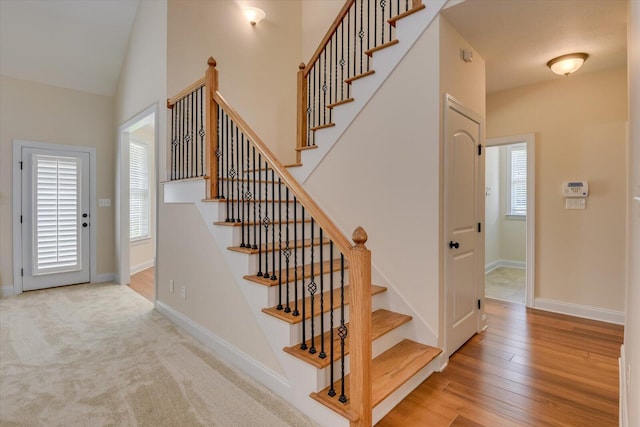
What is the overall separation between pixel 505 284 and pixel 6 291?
7447 mm

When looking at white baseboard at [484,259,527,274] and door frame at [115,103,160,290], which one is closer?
door frame at [115,103,160,290]

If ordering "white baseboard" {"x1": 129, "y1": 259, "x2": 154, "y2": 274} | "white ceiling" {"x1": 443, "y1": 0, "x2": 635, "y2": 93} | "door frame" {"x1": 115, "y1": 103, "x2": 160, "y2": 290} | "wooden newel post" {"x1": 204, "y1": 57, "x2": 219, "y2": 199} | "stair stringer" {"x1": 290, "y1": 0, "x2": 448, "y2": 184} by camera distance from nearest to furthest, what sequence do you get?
1. "white ceiling" {"x1": 443, "y1": 0, "x2": 635, "y2": 93}
2. "stair stringer" {"x1": 290, "y1": 0, "x2": 448, "y2": 184}
3. "wooden newel post" {"x1": 204, "y1": 57, "x2": 219, "y2": 199}
4. "door frame" {"x1": 115, "y1": 103, "x2": 160, "y2": 290}
5. "white baseboard" {"x1": 129, "y1": 259, "x2": 154, "y2": 274}

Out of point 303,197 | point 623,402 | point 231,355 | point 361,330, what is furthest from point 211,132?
point 623,402

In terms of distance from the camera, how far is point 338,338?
7.30 ft

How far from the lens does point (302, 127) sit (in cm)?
366

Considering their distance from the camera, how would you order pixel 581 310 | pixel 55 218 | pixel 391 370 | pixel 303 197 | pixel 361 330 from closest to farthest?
pixel 361 330 < pixel 303 197 < pixel 391 370 < pixel 581 310 < pixel 55 218

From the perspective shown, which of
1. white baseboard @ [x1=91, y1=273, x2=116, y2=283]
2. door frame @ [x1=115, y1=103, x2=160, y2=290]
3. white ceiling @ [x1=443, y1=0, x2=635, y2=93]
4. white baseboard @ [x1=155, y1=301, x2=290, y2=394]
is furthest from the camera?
white baseboard @ [x1=91, y1=273, x2=116, y2=283]

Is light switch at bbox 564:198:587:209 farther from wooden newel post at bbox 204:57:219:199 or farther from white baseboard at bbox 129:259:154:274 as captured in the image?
white baseboard at bbox 129:259:154:274

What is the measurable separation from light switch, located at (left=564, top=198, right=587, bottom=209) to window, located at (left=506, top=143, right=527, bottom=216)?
3.03 m

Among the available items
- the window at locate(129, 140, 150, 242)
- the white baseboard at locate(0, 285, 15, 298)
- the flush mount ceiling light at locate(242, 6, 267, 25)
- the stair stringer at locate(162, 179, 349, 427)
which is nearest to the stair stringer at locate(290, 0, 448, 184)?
the stair stringer at locate(162, 179, 349, 427)

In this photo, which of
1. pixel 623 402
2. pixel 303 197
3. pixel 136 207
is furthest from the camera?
pixel 136 207

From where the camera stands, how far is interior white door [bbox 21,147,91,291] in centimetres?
446

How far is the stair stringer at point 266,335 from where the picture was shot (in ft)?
6.31

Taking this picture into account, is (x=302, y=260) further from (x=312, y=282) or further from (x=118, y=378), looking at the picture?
(x=118, y=378)
